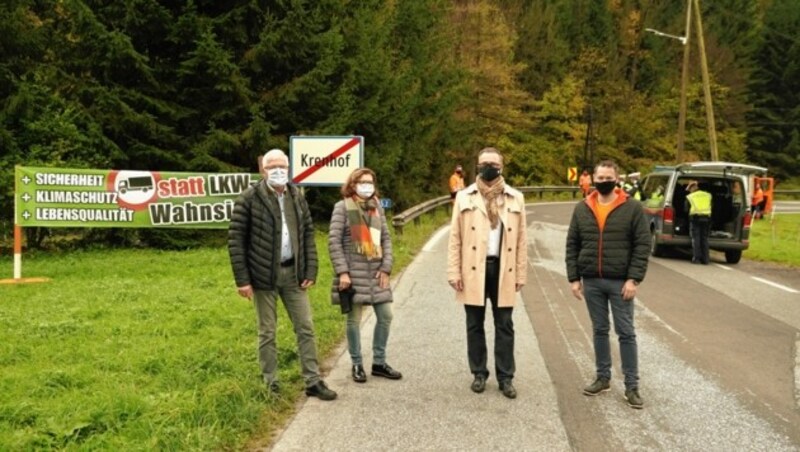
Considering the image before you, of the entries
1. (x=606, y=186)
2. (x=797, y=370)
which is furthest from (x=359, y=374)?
(x=797, y=370)

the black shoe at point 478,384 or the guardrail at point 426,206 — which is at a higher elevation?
the guardrail at point 426,206

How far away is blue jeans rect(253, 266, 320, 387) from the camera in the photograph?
5.33m

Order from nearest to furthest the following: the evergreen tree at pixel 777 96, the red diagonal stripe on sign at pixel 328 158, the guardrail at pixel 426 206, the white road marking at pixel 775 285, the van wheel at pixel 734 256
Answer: the red diagonal stripe on sign at pixel 328 158
the white road marking at pixel 775 285
the van wheel at pixel 734 256
the guardrail at pixel 426 206
the evergreen tree at pixel 777 96

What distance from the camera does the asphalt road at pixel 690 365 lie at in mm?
4660

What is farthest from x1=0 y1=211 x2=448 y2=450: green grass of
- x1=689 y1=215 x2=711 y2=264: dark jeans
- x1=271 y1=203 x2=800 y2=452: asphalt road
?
x1=689 y1=215 x2=711 y2=264: dark jeans

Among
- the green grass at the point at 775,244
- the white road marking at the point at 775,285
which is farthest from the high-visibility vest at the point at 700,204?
the green grass at the point at 775,244

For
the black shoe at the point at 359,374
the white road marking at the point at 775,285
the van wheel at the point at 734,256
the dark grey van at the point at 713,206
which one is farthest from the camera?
the van wheel at the point at 734,256

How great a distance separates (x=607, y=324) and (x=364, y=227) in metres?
2.22

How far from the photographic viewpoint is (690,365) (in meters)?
6.44

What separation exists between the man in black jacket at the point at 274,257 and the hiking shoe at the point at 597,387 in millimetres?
2060

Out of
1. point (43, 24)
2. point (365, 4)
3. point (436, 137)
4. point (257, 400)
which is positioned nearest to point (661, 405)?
point (257, 400)

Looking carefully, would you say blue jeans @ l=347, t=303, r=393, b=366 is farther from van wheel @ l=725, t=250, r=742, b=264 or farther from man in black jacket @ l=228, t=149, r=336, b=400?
van wheel @ l=725, t=250, r=742, b=264

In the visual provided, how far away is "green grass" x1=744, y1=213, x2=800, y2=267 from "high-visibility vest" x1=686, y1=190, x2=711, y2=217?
2.53 meters

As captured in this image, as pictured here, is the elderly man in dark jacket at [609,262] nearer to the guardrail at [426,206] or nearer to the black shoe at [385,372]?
the black shoe at [385,372]
